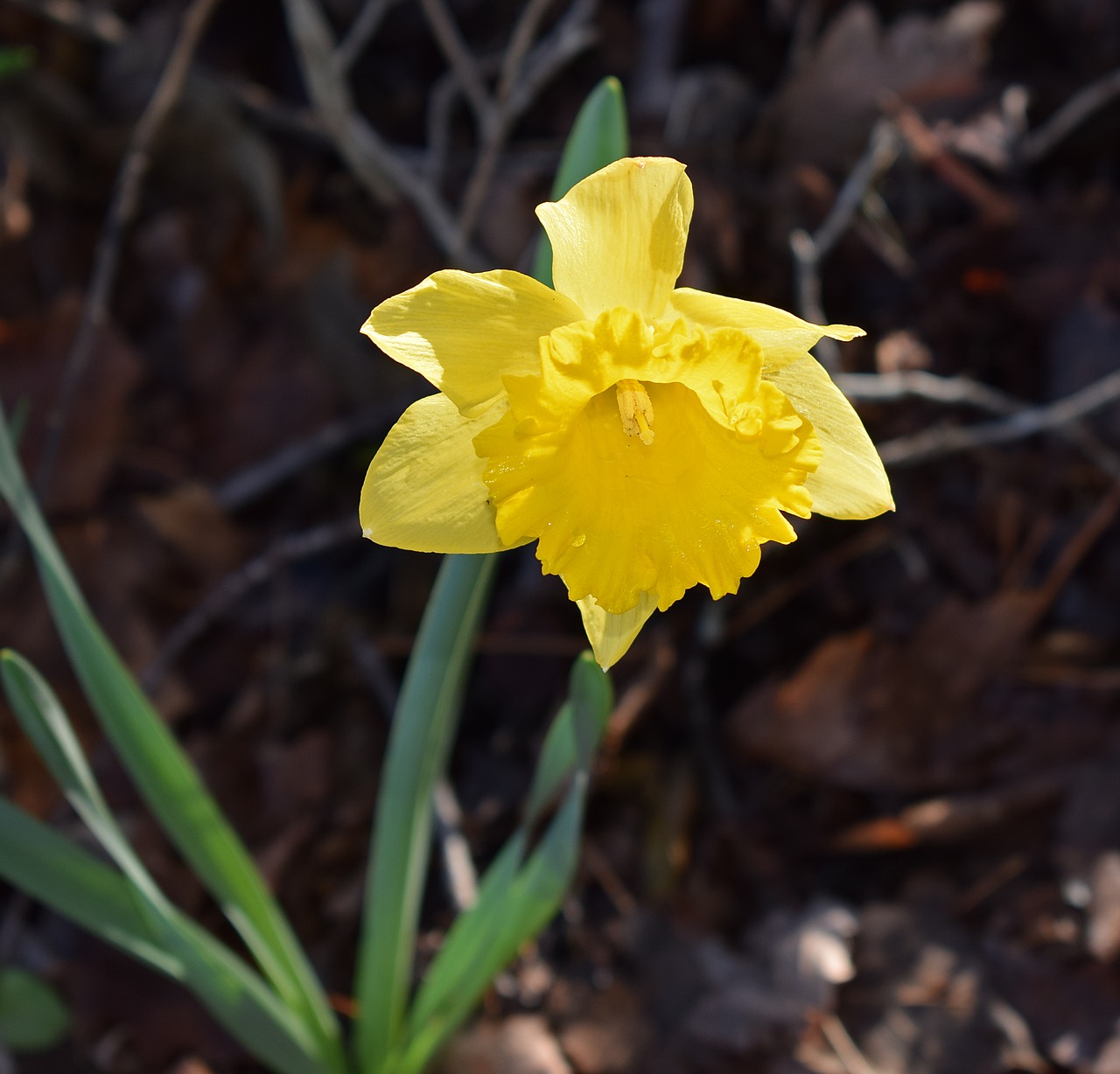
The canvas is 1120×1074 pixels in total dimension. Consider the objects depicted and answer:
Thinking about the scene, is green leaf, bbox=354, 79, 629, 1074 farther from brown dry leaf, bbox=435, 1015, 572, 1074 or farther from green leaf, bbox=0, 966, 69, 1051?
green leaf, bbox=0, 966, 69, 1051

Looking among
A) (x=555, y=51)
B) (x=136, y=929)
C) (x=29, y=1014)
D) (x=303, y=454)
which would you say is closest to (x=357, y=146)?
(x=555, y=51)

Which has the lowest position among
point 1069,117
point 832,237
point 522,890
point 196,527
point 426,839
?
point 426,839

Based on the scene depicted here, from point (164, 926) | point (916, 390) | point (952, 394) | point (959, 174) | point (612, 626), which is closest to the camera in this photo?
point (612, 626)

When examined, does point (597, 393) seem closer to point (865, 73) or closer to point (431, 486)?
point (431, 486)

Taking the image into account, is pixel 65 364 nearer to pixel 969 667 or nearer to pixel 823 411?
pixel 823 411

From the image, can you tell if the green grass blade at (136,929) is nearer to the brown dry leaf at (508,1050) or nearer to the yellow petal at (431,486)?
the brown dry leaf at (508,1050)

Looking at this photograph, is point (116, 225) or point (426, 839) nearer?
point (426, 839)
